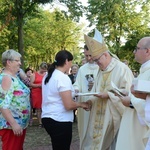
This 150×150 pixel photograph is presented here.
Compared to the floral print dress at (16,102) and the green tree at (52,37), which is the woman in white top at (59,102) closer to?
the floral print dress at (16,102)

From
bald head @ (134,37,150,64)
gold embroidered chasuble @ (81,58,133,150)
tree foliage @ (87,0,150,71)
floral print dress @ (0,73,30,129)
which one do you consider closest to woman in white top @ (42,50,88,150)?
floral print dress @ (0,73,30,129)

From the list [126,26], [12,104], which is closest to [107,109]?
[12,104]

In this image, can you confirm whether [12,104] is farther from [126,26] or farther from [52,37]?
[52,37]

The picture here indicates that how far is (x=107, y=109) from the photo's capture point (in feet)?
12.7

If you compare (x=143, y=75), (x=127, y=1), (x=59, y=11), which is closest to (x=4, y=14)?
(x=59, y=11)

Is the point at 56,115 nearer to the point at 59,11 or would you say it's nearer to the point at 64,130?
the point at 64,130

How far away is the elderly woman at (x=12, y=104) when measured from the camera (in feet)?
11.6

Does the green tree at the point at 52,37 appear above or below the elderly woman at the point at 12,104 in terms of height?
above

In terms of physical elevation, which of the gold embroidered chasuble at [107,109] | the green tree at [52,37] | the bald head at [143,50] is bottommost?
the gold embroidered chasuble at [107,109]

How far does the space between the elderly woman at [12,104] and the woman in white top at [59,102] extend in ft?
0.96

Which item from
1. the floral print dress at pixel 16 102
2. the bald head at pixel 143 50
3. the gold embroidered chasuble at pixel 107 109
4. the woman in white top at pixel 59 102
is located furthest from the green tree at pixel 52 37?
the bald head at pixel 143 50

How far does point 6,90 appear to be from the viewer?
3.54m

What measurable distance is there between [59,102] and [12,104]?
0.59 metres

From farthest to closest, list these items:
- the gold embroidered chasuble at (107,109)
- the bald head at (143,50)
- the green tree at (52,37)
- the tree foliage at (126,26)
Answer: the green tree at (52,37) < the tree foliage at (126,26) < the gold embroidered chasuble at (107,109) < the bald head at (143,50)
